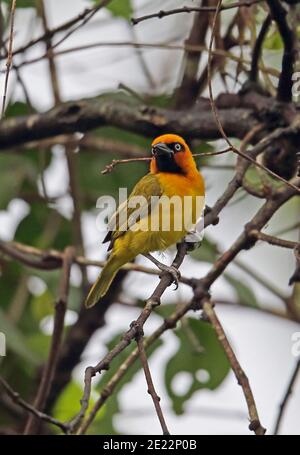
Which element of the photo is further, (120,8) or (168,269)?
(120,8)

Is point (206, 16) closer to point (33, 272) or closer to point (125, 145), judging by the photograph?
point (125, 145)

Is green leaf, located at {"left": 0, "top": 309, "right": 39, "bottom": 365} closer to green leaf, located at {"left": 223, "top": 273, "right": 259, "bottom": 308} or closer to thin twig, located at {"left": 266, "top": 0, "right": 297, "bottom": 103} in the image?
green leaf, located at {"left": 223, "top": 273, "right": 259, "bottom": 308}

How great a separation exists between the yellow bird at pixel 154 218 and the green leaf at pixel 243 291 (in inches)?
20.0

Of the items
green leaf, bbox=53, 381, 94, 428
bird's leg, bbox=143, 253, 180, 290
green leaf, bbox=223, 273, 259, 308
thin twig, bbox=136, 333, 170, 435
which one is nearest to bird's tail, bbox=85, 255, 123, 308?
bird's leg, bbox=143, 253, 180, 290

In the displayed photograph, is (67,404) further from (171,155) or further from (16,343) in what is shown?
(171,155)

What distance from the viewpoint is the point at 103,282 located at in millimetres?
4031

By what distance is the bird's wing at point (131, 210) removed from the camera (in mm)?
4086

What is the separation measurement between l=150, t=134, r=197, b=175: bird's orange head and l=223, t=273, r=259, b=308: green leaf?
21.7 inches

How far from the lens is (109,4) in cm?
454

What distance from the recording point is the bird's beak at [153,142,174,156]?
396 centimetres

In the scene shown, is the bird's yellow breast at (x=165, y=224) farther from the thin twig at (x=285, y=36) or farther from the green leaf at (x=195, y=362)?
the thin twig at (x=285, y=36)

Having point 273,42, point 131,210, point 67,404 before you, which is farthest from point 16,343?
point 273,42

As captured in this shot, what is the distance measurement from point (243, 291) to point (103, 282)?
0.79 metres

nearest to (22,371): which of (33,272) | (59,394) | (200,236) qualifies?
(59,394)
